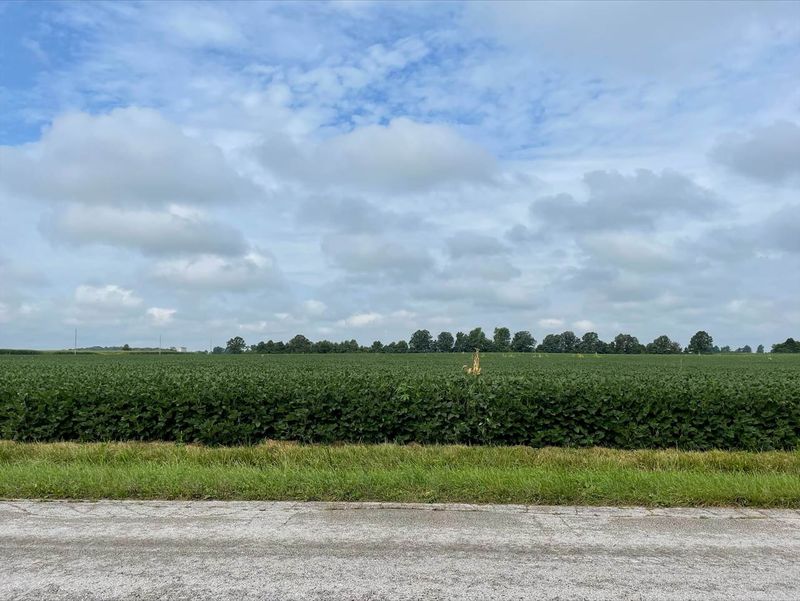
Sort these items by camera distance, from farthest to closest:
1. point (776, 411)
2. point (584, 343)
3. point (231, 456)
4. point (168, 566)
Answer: point (584, 343) → point (776, 411) → point (231, 456) → point (168, 566)

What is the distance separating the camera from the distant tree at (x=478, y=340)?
93.5 metres

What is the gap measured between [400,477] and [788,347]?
331ft

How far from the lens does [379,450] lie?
9.34m

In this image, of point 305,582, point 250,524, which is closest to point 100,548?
point 250,524

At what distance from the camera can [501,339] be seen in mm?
96875

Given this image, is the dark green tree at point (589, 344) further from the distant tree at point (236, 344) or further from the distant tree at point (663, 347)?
the distant tree at point (236, 344)

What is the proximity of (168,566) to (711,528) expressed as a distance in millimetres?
4425

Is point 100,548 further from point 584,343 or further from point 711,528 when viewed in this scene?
point 584,343

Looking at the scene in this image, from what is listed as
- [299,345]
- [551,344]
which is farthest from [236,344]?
[551,344]

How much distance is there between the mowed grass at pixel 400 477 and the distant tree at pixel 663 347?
8775cm

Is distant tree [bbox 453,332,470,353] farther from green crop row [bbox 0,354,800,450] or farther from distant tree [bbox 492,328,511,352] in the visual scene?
green crop row [bbox 0,354,800,450]

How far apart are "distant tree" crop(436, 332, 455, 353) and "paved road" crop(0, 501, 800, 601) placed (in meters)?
86.5

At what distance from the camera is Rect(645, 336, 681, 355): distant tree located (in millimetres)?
90188

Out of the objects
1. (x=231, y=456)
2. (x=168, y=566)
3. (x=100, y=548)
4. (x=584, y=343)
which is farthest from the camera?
(x=584, y=343)
